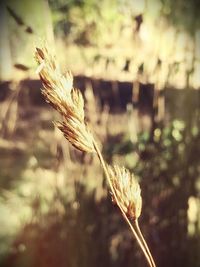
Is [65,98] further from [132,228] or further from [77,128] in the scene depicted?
[132,228]

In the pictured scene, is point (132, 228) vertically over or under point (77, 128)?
under

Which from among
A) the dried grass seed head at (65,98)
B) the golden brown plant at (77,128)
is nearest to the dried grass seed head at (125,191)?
the golden brown plant at (77,128)

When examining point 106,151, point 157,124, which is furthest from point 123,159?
point 157,124

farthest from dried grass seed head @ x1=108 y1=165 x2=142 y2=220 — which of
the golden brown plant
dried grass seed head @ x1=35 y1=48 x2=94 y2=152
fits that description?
dried grass seed head @ x1=35 y1=48 x2=94 y2=152

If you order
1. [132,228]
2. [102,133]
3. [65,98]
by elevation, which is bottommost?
[132,228]

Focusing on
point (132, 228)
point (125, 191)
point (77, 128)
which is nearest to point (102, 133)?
point (77, 128)

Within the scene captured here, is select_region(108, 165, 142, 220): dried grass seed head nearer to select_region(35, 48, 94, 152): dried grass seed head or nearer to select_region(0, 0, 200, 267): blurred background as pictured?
select_region(0, 0, 200, 267): blurred background

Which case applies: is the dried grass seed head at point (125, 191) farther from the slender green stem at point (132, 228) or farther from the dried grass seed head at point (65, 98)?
the dried grass seed head at point (65, 98)
